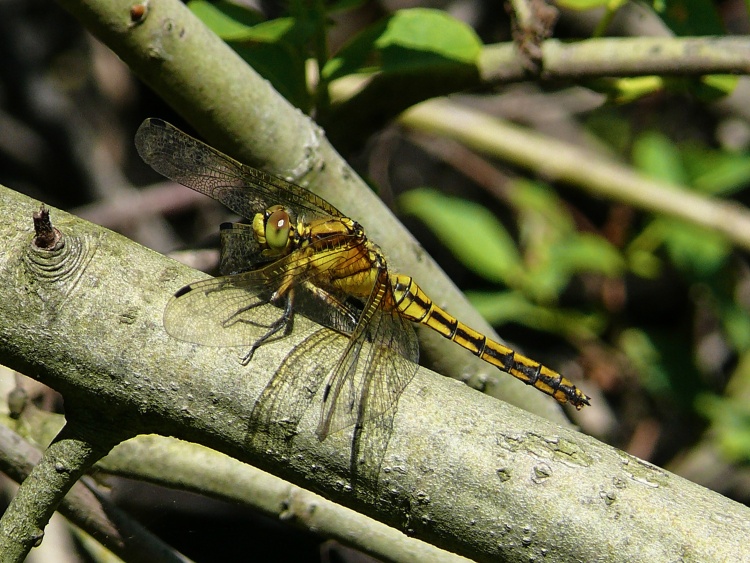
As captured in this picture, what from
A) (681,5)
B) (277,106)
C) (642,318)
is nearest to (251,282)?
(277,106)

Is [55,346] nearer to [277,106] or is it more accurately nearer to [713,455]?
[277,106]

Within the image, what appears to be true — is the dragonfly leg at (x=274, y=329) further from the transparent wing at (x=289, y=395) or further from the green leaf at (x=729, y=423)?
the green leaf at (x=729, y=423)

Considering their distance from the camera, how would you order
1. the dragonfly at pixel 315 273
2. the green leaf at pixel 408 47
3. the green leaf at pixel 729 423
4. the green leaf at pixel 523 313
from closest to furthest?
the dragonfly at pixel 315 273 → the green leaf at pixel 408 47 → the green leaf at pixel 729 423 → the green leaf at pixel 523 313

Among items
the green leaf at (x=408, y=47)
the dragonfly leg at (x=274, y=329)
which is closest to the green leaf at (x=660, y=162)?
the green leaf at (x=408, y=47)

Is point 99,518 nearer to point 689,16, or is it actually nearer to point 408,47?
point 408,47

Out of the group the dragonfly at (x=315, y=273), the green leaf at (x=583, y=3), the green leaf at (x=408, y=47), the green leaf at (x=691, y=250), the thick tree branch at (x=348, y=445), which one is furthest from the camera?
the green leaf at (x=691, y=250)

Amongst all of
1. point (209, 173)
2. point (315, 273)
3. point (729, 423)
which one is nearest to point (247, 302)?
point (315, 273)
